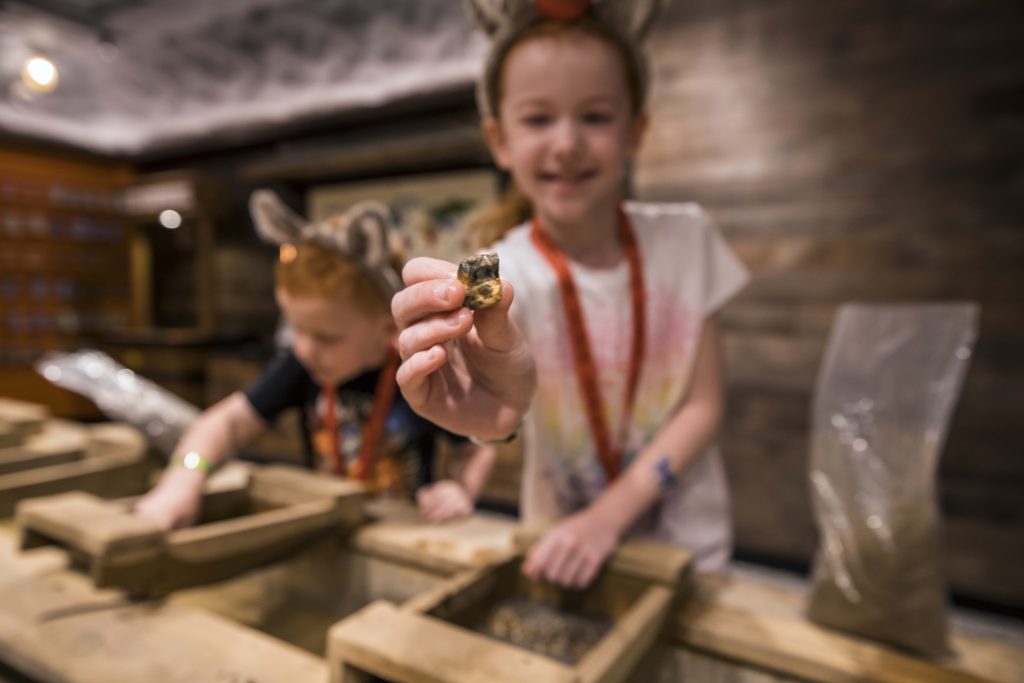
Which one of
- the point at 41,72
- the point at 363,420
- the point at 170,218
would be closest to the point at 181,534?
the point at 363,420

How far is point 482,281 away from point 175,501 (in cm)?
82

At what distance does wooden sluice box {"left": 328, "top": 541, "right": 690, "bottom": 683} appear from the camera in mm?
514

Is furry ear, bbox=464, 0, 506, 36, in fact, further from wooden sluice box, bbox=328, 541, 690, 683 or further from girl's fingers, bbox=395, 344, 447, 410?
wooden sluice box, bbox=328, 541, 690, 683

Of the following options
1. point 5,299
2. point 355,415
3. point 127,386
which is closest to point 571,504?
point 355,415

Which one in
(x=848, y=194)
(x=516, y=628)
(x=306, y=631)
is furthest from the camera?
(x=848, y=194)

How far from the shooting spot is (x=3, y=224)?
17.9 feet

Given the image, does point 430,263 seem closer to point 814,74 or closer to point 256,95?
point 814,74

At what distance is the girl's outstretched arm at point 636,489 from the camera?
2.42 ft

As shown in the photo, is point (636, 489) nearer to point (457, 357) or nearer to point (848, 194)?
point (457, 357)

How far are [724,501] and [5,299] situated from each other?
6.74 metres

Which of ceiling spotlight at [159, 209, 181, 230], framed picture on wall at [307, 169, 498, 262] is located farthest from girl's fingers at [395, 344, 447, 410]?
ceiling spotlight at [159, 209, 181, 230]

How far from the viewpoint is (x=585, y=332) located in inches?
36.6

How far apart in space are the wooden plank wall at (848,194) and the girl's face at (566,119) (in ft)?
7.81

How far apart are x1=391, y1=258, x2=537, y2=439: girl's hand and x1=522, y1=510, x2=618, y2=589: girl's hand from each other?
0.96 ft
